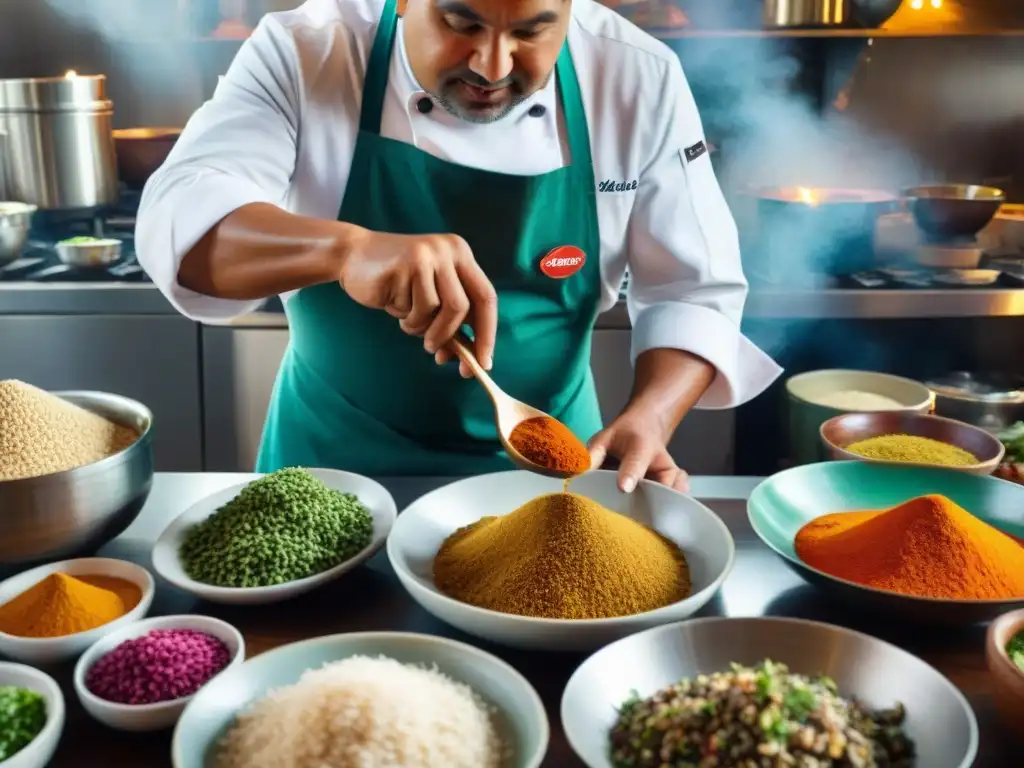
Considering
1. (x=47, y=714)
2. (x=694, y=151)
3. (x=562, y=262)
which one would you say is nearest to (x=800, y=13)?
(x=694, y=151)

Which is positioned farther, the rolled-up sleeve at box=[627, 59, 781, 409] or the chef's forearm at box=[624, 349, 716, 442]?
the rolled-up sleeve at box=[627, 59, 781, 409]

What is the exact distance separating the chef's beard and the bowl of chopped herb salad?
78 centimetres

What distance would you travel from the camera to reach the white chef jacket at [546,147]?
1527 millimetres

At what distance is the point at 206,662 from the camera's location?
944 millimetres

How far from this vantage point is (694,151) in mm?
1711

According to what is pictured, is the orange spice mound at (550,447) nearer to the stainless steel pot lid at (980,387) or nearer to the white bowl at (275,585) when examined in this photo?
the white bowl at (275,585)

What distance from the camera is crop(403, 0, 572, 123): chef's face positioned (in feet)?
4.14

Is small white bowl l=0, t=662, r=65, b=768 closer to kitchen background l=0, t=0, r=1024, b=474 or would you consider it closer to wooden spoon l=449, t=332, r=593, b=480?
wooden spoon l=449, t=332, r=593, b=480

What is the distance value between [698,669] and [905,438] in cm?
83

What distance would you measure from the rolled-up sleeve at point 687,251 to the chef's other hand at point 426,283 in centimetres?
52

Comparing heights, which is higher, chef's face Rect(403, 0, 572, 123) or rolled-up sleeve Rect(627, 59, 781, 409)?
chef's face Rect(403, 0, 572, 123)

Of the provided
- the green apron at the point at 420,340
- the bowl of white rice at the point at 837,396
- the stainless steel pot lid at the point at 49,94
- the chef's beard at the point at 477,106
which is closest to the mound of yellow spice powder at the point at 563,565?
the green apron at the point at 420,340

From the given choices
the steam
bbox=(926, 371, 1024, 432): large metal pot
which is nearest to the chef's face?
bbox=(926, 371, 1024, 432): large metal pot

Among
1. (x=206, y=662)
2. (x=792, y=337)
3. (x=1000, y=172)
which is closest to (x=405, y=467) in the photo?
(x=206, y=662)
